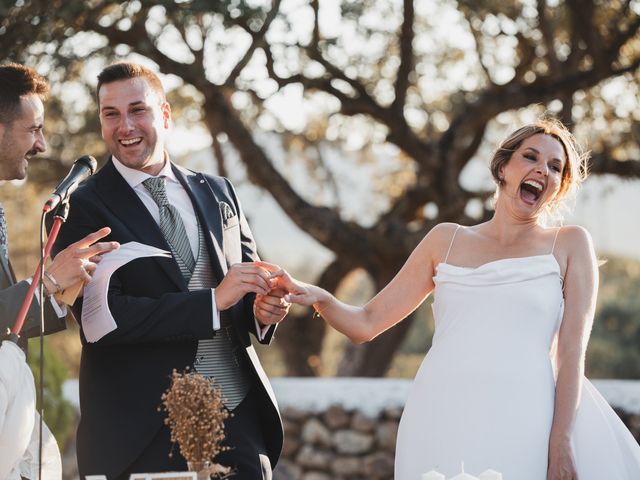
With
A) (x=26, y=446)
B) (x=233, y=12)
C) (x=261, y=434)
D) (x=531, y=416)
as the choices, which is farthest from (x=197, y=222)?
(x=233, y=12)

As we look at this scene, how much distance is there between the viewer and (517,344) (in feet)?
11.9

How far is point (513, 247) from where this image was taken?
12.5ft

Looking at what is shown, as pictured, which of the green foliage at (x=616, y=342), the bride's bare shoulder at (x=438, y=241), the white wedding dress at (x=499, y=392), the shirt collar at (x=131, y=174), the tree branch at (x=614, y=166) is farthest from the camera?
the green foliage at (x=616, y=342)

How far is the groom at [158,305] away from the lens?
349 centimetres

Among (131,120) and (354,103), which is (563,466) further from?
(354,103)

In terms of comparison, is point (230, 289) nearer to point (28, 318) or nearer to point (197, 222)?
point (197, 222)

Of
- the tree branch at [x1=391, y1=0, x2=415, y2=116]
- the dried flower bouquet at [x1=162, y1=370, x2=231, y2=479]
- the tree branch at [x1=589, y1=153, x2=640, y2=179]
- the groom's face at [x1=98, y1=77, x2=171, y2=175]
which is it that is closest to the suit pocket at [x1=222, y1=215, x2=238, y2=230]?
the groom's face at [x1=98, y1=77, x2=171, y2=175]

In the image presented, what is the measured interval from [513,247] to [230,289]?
1056 mm

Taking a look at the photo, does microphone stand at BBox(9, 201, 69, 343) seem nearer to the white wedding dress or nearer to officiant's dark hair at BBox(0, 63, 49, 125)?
officiant's dark hair at BBox(0, 63, 49, 125)

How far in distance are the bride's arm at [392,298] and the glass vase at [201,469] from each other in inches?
48.9

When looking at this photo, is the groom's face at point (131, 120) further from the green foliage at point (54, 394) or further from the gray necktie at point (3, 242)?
the green foliage at point (54, 394)

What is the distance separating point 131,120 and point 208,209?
0.41m

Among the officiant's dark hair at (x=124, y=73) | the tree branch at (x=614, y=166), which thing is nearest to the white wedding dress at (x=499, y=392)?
the officiant's dark hair at (x=124, y=73)

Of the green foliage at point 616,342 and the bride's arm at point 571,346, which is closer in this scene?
the bride's arm at point 571,346
